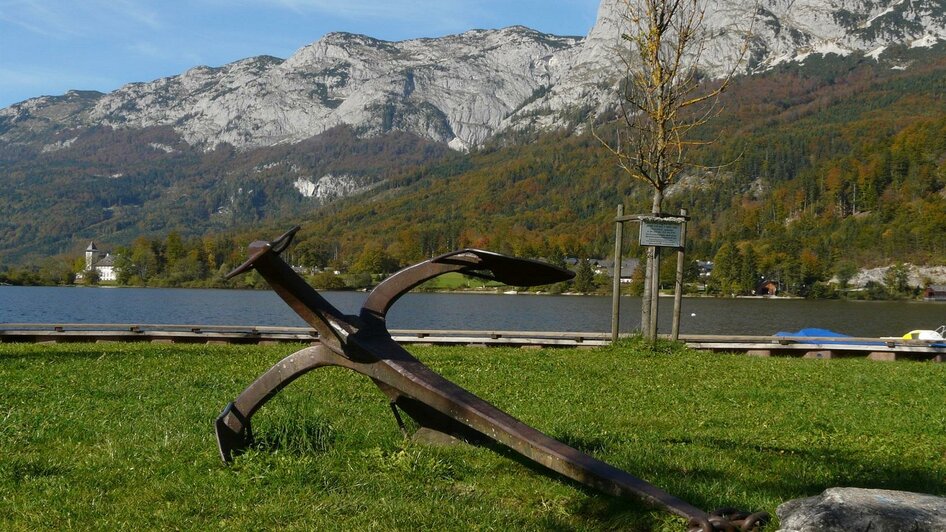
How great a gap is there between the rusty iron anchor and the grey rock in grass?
0.47 metres

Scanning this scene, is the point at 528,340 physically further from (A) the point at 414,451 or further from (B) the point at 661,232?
(A) the point at 414,451

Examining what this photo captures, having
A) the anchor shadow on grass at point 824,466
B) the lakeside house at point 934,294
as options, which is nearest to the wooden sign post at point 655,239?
the anchor shadow on grass at point 824,466

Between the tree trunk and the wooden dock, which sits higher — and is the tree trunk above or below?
above

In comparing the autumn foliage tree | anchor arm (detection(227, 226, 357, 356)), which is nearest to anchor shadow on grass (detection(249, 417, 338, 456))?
anchor arm (detection(227, 226, 357, 356))

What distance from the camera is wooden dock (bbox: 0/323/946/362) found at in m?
19.9

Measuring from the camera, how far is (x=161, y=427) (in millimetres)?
7773

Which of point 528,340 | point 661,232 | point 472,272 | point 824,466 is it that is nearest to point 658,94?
point 661,232

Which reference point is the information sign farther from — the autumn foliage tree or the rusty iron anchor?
the rusty iron anchor

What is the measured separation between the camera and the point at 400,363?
219 inches

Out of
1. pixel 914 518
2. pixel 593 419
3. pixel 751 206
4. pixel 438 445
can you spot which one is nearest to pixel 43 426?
pixel 438 445

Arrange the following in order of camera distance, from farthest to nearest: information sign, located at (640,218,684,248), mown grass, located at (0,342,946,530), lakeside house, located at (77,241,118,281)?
lakeside house, located at (77,241,118,281)
information sign, located at (640,218,684,248)
mown grass, located at (0,342,946,530)

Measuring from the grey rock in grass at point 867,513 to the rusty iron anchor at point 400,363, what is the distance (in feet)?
1.54

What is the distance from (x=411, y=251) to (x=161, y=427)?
496 feet

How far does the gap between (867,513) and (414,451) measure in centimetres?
349
